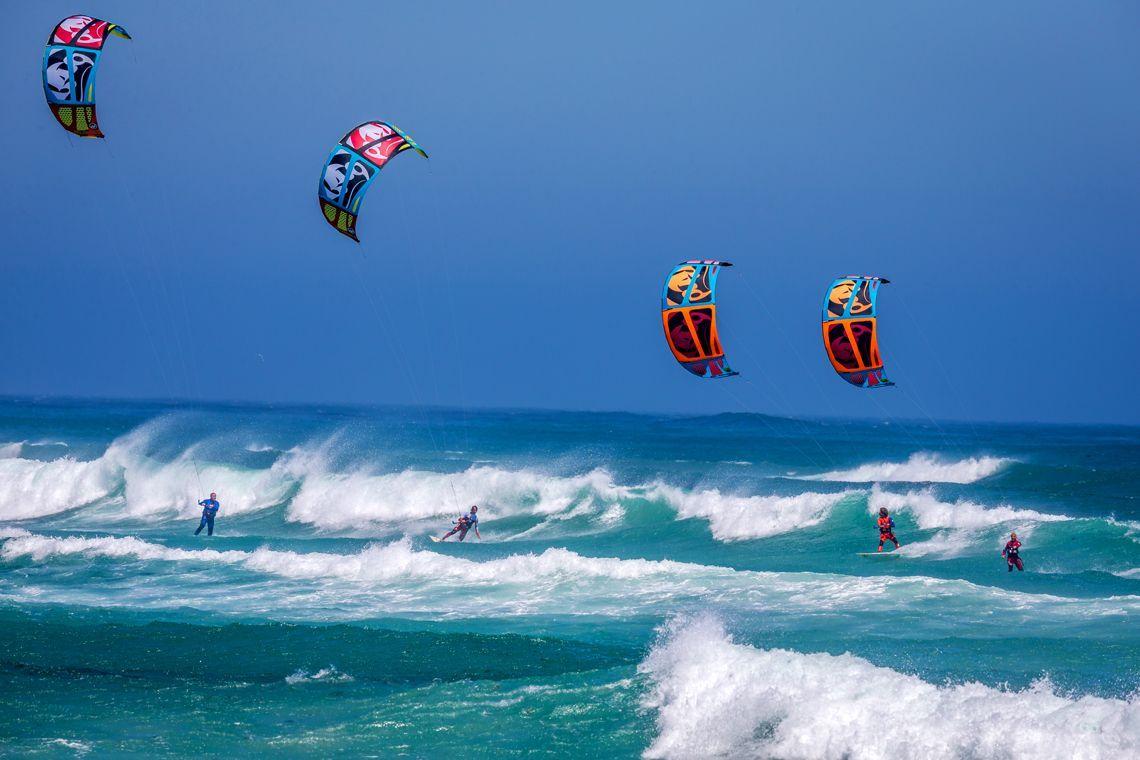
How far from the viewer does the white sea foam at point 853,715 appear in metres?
9.80

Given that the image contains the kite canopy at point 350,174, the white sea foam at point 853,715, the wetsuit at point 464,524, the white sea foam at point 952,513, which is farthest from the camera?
the white sea foam at point 952,513

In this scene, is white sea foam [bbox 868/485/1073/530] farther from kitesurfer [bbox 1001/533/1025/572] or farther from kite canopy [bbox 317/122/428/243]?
kite canopy [bbox 317/122/428/243]

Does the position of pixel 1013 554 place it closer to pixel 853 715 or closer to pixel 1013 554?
pixel 1013 554

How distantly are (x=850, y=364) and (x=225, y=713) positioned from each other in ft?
51.0

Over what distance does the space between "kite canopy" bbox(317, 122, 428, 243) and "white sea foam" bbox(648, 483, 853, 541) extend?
12901 millimetres

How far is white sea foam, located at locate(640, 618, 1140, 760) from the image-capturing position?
980 centimetres

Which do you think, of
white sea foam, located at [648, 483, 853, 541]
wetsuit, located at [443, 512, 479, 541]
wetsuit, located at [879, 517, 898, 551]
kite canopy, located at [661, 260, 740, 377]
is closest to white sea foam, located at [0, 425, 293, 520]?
wetsuit, located at [443, 512, 479, 541]

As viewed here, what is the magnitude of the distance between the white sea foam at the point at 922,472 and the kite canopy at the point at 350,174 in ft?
111

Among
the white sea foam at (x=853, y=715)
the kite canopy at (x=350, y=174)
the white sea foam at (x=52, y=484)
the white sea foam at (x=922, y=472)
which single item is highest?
the kite canopy at (x=350, y=174)

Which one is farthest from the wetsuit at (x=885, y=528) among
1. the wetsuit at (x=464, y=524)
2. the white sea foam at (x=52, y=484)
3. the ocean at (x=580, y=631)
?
the white sea foam at (x=52, y=484)

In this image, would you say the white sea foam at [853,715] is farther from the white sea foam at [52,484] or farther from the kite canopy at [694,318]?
the white sea foam at [52,484]

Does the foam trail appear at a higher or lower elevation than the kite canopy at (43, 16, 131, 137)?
lower

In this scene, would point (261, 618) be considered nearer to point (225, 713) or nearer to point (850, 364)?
point (225, 713)

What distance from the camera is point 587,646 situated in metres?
14.4
